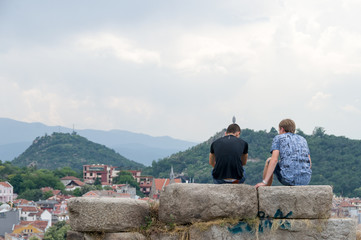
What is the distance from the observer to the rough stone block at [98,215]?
5336mm

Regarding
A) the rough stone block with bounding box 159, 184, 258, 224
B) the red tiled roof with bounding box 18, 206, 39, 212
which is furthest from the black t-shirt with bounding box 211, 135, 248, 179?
the red tiled roof with bounding box 18, 206, 39, 212

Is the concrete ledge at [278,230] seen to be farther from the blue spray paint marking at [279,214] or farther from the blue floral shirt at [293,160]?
the blue floral shirt at [293,160]

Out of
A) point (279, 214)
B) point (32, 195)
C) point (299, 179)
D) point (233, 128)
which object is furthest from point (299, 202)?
point (32, 195)

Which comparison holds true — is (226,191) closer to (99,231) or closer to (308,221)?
(308,221)

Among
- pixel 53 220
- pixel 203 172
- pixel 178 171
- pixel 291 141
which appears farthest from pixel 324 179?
pixel 291 141

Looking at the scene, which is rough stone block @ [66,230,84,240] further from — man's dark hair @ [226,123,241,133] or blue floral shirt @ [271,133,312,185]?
blue floral shirt @ [271,133,312,185]

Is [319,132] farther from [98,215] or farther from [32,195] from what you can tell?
[98,215]

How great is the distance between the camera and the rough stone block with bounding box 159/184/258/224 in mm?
5273

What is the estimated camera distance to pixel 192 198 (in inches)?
208

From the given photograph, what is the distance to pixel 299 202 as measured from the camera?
207 inches

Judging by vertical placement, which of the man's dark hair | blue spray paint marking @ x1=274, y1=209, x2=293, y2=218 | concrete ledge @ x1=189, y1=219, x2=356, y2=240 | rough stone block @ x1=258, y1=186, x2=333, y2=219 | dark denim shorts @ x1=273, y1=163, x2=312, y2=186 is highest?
the man's dark hair

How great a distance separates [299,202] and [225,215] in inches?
25.3

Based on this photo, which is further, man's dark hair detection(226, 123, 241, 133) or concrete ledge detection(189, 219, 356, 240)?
man's dark hair detection(226, 123, 241, 133)

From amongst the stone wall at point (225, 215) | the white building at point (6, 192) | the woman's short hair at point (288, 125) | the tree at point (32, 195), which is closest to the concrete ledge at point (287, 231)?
the stone wall at point (225, 215)
